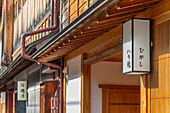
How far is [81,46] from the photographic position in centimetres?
1100

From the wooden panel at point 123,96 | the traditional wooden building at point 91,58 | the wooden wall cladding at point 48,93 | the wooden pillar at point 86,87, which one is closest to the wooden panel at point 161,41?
the traditional wooden building at point 91,58

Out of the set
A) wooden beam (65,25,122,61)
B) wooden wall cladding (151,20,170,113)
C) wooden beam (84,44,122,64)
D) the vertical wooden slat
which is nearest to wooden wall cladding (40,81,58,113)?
wooden beam (65,25,122,61)

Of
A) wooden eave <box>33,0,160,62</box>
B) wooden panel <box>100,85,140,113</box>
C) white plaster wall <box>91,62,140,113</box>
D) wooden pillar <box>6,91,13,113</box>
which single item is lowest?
wooden pillar <box>6,91,13,113</box>

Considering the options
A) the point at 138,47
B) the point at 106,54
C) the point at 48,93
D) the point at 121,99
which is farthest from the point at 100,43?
the point at 48,93

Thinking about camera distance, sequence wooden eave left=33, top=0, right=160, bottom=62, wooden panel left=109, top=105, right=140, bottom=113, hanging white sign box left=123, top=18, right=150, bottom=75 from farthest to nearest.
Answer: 1. wooden panel left=109, top=105, right=140, bottom=113
2. hanging white sign box left=123, top=18, right=150, bottom=75
3. wooden eave left=33, top=0, right=160, bottom=62

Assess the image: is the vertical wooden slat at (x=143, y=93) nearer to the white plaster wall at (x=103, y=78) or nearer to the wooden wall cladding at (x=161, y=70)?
the wooden wall cladding at (x=161, y=70)

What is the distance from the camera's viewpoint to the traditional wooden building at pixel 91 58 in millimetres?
6551

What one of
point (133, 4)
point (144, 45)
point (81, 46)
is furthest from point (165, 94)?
point (81, 46)

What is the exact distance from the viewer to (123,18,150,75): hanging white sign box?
6.68 m

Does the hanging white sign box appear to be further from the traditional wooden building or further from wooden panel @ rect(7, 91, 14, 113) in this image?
wooden panel @ rect(7, 91, 14, 113)

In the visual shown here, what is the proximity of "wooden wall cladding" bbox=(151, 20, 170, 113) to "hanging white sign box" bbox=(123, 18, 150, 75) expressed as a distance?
0.13 metres

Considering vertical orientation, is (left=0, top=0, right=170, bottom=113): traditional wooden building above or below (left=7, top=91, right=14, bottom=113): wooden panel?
above

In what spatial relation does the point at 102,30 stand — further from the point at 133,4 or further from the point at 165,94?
the point at 165,94

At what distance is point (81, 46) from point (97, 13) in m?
4.21
